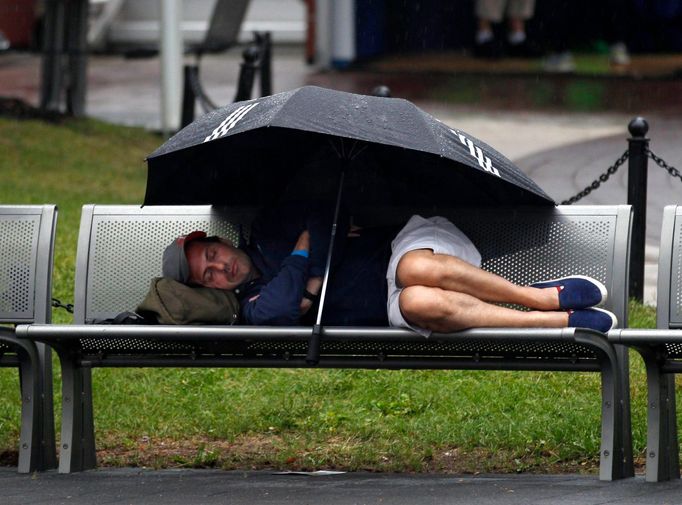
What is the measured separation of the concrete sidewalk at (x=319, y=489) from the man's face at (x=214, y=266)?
2.35ft

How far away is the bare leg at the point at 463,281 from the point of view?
17.2 feet

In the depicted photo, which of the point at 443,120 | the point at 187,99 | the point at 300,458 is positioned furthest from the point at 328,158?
the point at 443,120

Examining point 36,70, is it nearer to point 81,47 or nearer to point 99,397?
point 81,47

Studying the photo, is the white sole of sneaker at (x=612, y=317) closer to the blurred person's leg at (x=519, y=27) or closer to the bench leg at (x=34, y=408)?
the bench leg at (x=34, y=408)

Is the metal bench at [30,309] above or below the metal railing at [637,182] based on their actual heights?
below

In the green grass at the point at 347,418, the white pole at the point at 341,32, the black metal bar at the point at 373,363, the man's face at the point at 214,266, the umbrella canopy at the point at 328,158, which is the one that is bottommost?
the green grass at the point at 347,418

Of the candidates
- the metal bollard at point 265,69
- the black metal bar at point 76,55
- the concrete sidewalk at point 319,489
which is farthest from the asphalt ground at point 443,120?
the metal bollard at point 265,69

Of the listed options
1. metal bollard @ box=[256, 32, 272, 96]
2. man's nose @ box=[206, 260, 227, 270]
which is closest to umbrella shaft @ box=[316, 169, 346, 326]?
man's nose @ box=[206, 260, 227, 270]

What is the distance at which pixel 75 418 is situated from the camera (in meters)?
5.47

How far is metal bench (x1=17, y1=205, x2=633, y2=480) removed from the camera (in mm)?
5074

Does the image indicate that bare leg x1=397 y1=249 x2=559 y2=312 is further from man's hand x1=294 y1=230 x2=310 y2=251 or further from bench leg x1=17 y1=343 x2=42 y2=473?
bench leg x1=17 y1=343 x2=42 y2=473

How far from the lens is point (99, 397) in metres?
6.64

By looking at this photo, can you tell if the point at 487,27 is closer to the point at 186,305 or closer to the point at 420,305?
the point at 186,305

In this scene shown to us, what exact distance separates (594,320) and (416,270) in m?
0.64
